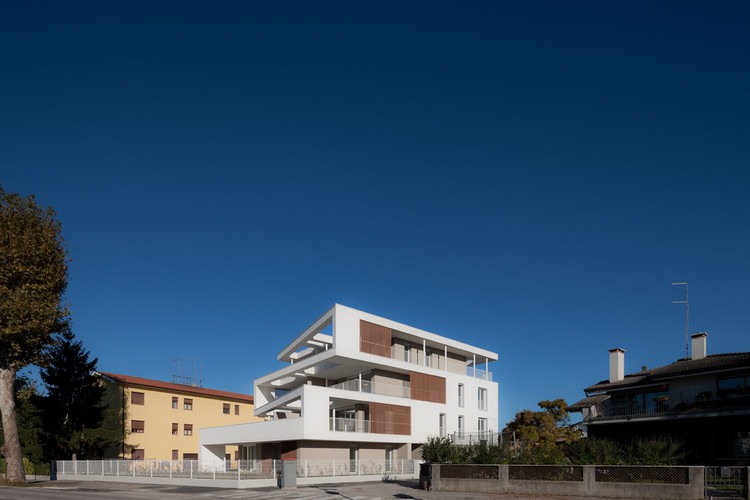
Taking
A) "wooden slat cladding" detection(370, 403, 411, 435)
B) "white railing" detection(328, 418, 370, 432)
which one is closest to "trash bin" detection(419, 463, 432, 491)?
"white railing" detection(328, 418, 370, 432)

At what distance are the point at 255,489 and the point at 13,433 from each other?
14.6 metres

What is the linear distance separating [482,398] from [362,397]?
15084mm

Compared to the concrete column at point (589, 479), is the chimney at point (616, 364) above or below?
above

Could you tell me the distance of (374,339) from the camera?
41.0 metres

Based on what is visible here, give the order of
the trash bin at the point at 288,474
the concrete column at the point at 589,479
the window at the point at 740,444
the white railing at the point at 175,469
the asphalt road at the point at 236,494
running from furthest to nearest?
the window at the point at 740,444
the white railing at the point at 175,469
the trash bin at the point at 288,474
the asphalt road at the point at 236,494
the concrete column at the point at 589,479

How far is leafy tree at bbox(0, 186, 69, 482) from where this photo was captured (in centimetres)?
3139

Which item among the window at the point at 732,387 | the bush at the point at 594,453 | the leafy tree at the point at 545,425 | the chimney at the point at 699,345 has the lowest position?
the leafy tree at the point at 545,425

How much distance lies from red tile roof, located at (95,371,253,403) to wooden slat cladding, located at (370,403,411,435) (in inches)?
867

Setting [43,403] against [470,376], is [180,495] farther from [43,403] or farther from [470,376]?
[470,376]

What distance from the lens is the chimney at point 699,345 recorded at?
38469 mm

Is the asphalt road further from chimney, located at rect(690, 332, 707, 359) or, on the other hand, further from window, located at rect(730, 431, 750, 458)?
chimney, located at rect(690, 332, 707, 359)

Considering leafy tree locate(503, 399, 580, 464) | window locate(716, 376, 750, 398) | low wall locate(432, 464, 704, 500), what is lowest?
leafy tree locate(503, 399, 580, 464)

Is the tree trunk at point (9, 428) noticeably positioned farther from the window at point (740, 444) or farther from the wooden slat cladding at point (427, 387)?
the window at point (740, 444)

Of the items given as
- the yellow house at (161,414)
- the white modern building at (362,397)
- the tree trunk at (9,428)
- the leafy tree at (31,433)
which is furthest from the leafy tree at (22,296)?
the yellow house at (161,414)
